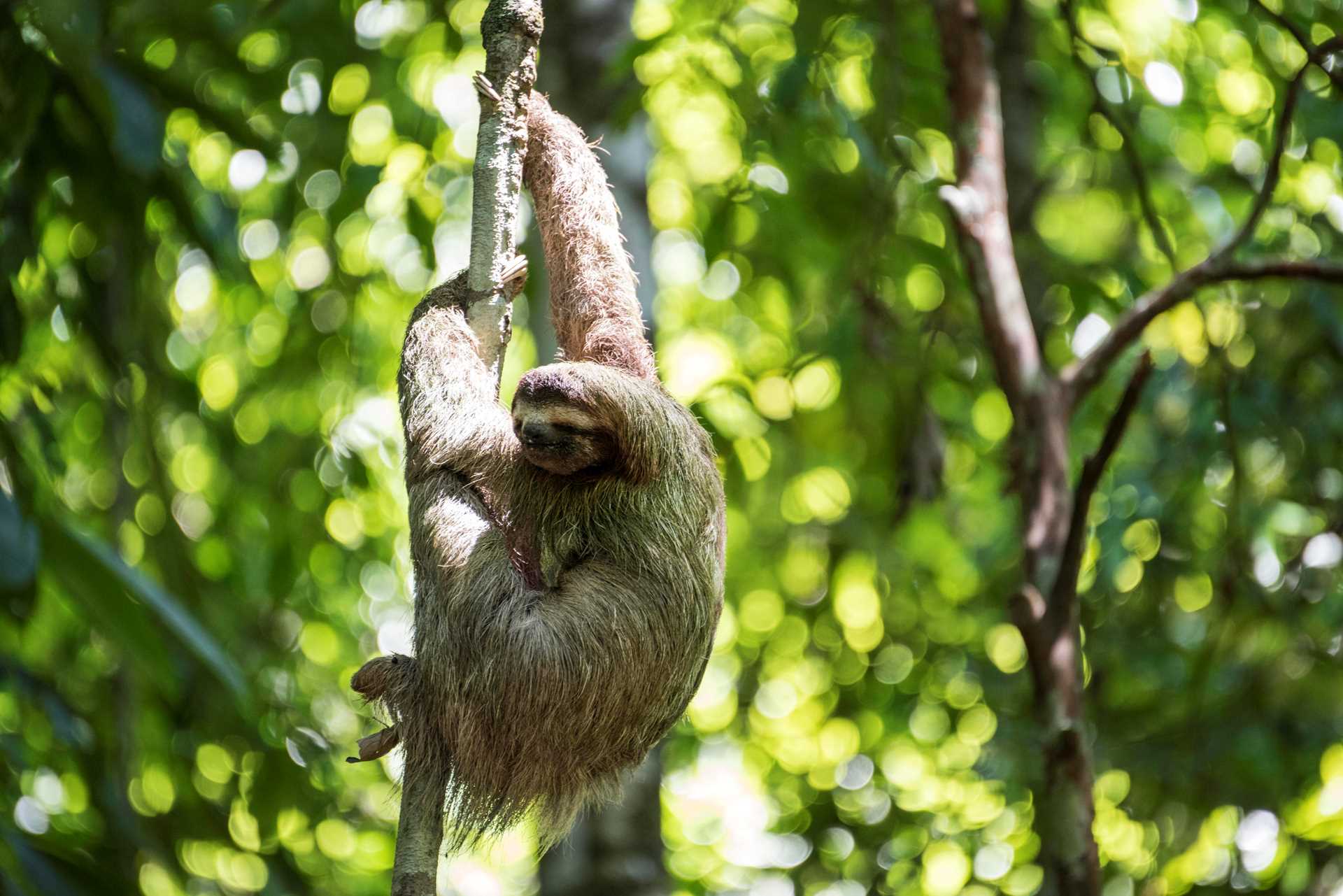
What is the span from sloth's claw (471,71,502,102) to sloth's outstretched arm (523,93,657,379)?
844mm

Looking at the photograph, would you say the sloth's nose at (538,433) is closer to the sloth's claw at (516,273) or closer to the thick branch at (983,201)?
the sloth's claw at (516,273)

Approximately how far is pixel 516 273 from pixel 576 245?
0.75 m

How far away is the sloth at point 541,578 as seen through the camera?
428cm

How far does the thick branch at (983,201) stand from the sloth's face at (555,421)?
282 centimetres

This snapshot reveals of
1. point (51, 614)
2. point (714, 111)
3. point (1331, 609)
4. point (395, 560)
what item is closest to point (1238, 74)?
point (714, 111)

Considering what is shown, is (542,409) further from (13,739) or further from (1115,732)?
(1115,732)

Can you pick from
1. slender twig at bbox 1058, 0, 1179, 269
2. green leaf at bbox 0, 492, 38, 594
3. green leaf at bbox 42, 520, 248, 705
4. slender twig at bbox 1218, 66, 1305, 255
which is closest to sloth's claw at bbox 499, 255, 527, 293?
green leaf at bbox 0, 492, 38, 594

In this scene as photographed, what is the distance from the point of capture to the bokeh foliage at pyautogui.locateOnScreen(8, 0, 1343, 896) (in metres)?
6.58

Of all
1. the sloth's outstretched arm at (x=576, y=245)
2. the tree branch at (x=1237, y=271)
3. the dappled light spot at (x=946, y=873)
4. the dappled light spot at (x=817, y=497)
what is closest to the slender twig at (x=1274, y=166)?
the tree branch at (x=1237, y=271)

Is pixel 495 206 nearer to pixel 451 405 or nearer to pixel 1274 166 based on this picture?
pixel 451 405

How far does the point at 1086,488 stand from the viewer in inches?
219

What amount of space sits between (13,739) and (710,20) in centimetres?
582

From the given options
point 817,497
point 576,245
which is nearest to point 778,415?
point 817,497

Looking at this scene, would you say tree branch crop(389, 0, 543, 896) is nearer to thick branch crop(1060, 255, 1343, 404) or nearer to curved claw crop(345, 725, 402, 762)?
curved claw crop(345, 725, 402, 762)
